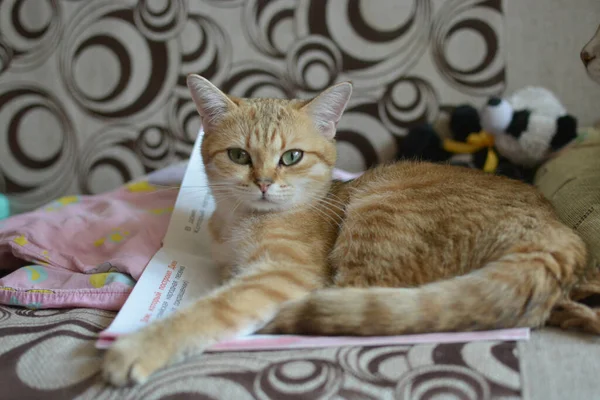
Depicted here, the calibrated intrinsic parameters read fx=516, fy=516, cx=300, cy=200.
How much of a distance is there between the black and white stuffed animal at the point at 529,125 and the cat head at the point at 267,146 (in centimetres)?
78

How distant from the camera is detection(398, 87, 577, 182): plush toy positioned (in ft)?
6.63

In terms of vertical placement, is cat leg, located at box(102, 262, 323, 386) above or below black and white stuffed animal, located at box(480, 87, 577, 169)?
below

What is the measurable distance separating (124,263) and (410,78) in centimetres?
139

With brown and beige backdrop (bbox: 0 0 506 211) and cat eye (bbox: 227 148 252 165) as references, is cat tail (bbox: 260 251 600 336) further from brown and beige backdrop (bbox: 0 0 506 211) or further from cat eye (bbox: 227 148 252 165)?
brown and beige backdrop (bbox: 0 0 506 211)

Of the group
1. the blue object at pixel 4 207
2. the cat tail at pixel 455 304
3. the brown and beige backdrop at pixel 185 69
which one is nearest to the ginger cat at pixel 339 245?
the cat tail at pixel 455 304

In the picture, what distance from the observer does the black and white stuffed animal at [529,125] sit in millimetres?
2014

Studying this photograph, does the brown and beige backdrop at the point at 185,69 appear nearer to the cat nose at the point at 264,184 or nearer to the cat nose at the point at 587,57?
the cat nose at the point at 587,57

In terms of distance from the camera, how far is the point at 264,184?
1462 mm

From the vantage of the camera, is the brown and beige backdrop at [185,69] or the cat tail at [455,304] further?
the brown and beige backdrop at [185,69]

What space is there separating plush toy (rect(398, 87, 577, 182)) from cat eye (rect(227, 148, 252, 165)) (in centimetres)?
88

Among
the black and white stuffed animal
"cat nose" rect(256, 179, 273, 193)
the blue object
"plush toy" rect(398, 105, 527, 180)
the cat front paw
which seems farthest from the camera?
the blue object

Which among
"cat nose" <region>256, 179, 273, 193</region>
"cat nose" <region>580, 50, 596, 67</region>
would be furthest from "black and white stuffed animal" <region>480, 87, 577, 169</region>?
"cat nose" <region>256, 179, 273, 193</region>

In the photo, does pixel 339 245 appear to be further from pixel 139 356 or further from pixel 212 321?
pixel 139 356

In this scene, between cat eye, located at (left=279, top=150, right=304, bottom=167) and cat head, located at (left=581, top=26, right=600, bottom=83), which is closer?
cat eye, located at (left=279, top=150, right=304, bottom=167)
